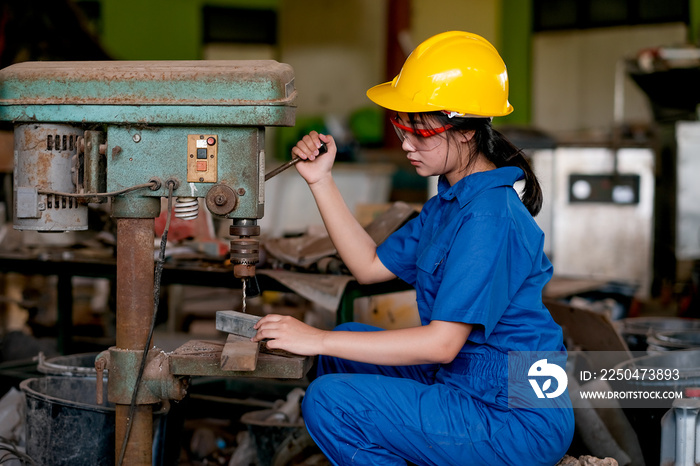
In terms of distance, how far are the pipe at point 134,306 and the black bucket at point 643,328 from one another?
6.20 ft

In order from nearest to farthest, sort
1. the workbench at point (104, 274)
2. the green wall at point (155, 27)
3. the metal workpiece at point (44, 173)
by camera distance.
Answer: the metal workpiece at point (44, 173), the workbench at point (104, 274), the green wall at point (155, 27)

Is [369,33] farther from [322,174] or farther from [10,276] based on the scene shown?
[322,174]

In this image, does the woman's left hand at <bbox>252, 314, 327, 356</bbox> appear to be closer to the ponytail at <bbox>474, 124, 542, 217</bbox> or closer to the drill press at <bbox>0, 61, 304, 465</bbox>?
the drill press at <bbox>0, 61, 304, 465</bbox>

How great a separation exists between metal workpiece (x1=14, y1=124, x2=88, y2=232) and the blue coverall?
2.25 ft

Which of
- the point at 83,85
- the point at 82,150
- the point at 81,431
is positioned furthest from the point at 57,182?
the point at 81,431

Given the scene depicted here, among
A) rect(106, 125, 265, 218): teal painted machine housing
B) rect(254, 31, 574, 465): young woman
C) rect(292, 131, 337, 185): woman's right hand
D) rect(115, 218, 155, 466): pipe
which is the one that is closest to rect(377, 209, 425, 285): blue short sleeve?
rect(254, 31, 574, 465): young woman

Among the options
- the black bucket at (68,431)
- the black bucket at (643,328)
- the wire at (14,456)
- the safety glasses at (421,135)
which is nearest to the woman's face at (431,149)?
the safety glasses at (421,135)

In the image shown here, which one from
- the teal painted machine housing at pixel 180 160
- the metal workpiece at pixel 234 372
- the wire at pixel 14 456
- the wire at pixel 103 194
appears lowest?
the wire at pixel 14 456

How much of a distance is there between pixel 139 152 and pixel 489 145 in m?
0.78

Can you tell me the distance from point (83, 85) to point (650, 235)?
5.06 metres

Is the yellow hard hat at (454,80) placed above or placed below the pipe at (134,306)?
above

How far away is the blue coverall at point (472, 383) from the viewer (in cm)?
159

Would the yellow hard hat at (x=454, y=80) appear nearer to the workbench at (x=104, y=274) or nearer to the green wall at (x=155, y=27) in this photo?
the workbench at (x=104, y=274)

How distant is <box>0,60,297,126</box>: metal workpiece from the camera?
5.34ft
